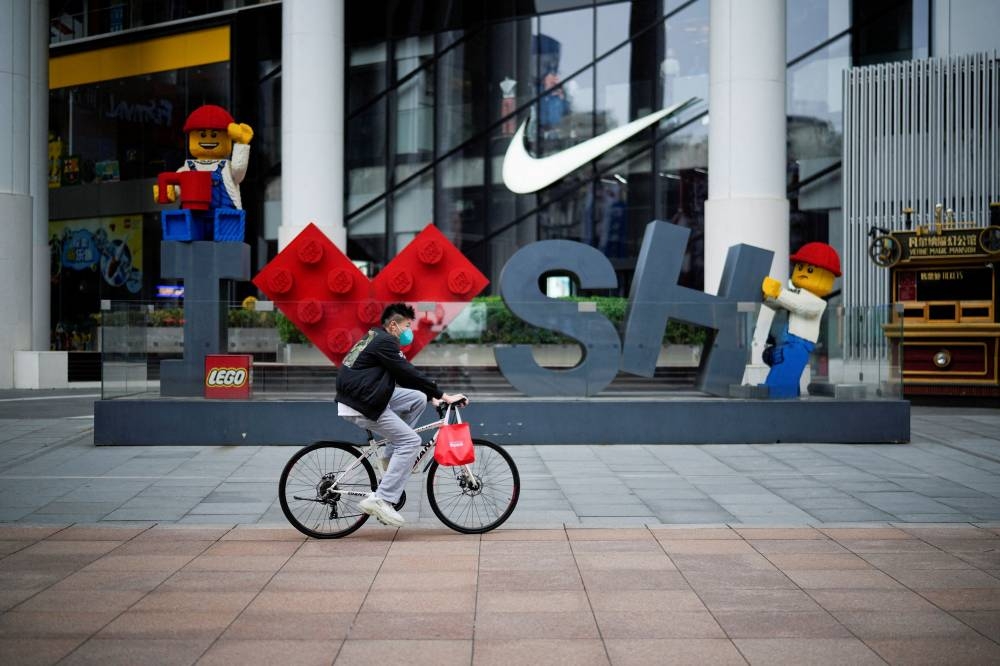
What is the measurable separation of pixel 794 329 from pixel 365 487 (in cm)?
767

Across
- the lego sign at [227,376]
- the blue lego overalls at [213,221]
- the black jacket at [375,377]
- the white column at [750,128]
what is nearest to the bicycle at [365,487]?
the black jacket at [375,377]

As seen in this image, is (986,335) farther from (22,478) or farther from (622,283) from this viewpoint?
(22,478)

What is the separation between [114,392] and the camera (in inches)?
527

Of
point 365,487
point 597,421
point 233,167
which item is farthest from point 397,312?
point 233,167

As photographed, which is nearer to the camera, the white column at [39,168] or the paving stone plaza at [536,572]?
the paving stone plaza at [536,572]

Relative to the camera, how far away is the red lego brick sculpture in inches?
529

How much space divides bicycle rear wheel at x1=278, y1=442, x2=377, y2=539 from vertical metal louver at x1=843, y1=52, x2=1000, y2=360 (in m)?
16.7

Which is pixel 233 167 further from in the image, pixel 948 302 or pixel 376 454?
pixel 948 302

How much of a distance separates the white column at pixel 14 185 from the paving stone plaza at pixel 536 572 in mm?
12737

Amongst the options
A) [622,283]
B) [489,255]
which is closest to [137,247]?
[489,255]

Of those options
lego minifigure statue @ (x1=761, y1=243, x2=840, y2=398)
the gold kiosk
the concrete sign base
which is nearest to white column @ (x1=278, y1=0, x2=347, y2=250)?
the concrete sign base

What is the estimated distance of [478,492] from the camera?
797 cm

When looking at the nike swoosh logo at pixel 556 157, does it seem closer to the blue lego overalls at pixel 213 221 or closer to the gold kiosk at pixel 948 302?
the gold kiosk at pixel 948 302

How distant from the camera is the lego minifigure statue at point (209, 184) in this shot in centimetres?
1420
